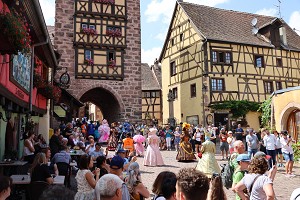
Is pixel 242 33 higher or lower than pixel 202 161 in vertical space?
higher

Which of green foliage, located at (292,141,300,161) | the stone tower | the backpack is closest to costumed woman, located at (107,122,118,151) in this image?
the stone tower

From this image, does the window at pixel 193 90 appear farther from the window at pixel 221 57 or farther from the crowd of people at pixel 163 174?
the crowd of people at pixel 163 174

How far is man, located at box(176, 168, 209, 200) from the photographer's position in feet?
8.66

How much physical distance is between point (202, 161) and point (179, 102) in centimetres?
2068

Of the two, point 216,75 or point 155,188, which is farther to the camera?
point 216,75

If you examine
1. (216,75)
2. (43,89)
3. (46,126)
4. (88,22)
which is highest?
(88,22)

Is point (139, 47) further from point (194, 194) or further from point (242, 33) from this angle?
point (194, 194)

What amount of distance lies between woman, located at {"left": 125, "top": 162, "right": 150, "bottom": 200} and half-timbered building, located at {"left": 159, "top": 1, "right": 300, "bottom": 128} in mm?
20293

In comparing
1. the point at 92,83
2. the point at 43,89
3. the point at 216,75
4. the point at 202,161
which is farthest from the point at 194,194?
the point at 216,75

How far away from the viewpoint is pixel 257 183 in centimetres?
406

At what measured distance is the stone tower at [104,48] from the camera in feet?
76.4

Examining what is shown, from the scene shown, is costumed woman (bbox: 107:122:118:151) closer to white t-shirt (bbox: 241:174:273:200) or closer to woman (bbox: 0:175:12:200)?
white t-shirt (bbox: 241:174:273:200)

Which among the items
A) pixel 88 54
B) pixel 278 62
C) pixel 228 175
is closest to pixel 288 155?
pixel 228 175

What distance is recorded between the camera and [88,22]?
2369 centimetres
